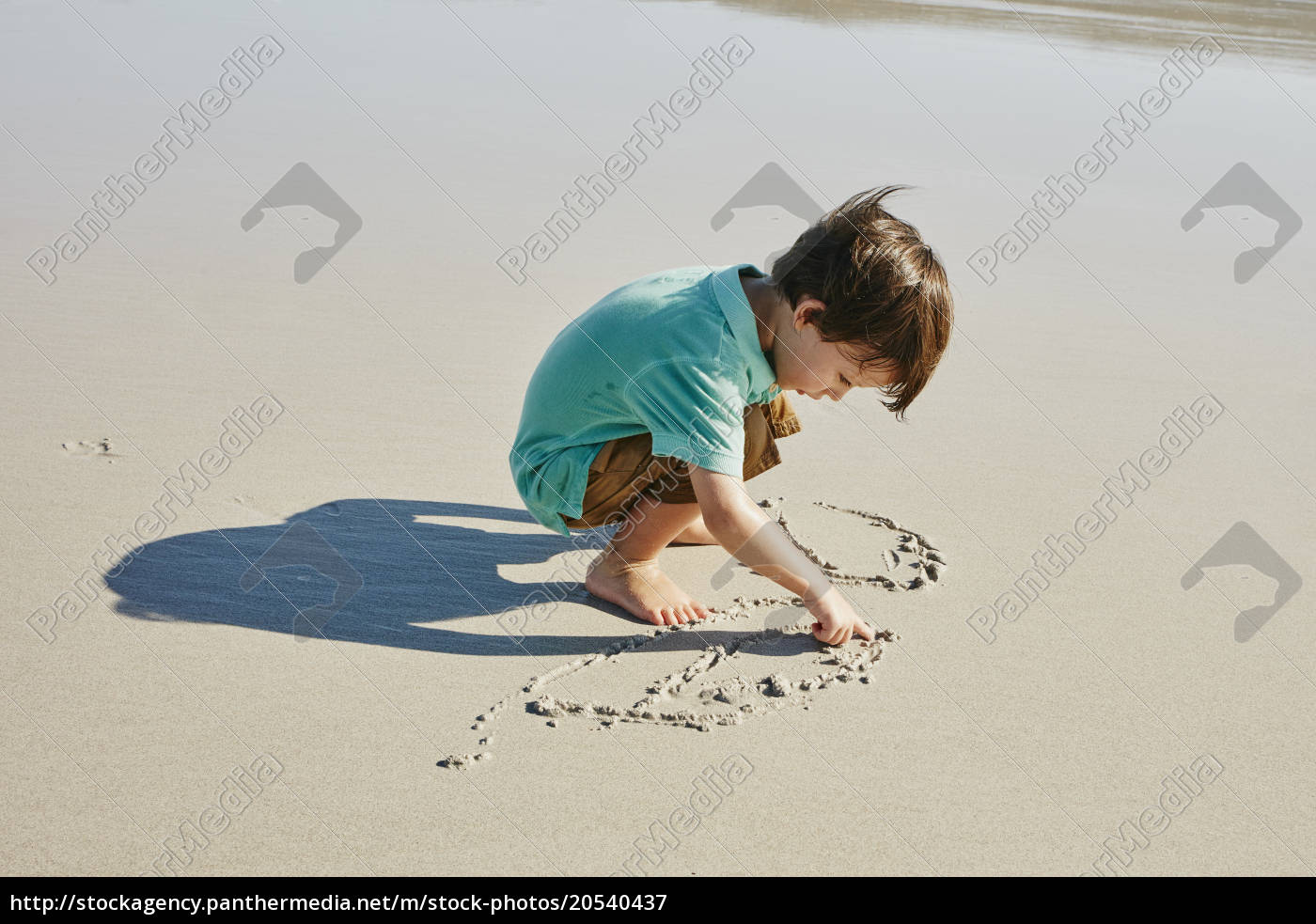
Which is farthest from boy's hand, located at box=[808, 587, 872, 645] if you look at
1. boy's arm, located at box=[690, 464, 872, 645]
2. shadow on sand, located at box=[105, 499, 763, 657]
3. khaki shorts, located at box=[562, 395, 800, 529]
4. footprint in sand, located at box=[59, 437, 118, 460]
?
footprint in sand, located at box=[59, 437, 118, 460]

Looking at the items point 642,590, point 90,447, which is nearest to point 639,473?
point 642,590

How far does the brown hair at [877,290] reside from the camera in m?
2.08

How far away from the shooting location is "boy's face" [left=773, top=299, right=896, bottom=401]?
2.14 meters

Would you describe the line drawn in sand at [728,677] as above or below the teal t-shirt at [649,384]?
below

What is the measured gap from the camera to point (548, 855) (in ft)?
5.55

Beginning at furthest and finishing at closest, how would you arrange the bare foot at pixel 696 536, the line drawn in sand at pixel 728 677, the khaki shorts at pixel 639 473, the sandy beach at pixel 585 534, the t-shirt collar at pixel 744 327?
the bare foot at pixel 696 536, the khaki shorts at pixel 639 473, the t-shirt collar at pixel 744 327, the line drawn in sand at pixel 728 677, the sandy beach at pixel 585 534

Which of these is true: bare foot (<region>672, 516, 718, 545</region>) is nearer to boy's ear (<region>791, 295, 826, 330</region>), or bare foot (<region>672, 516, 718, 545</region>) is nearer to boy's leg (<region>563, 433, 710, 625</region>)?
boy's leg (<region>563, 433, 710, 625</region>)

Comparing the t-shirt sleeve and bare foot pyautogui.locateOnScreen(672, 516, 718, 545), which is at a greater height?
the t-shirt sleeve

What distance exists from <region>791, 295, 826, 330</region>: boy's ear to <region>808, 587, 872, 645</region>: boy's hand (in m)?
0.51

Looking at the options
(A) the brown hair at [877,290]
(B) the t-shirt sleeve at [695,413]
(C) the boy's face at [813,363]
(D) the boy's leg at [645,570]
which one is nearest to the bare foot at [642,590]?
Answer: (D) the boy's leg at [645,570]

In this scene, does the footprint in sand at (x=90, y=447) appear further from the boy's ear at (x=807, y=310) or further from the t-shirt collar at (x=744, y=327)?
the boy's ear at (x=807, y=310)

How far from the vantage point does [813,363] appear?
2.17 meters

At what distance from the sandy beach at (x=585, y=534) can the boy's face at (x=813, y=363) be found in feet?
1.72

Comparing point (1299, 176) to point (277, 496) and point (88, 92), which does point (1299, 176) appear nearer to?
point (277, 496)
